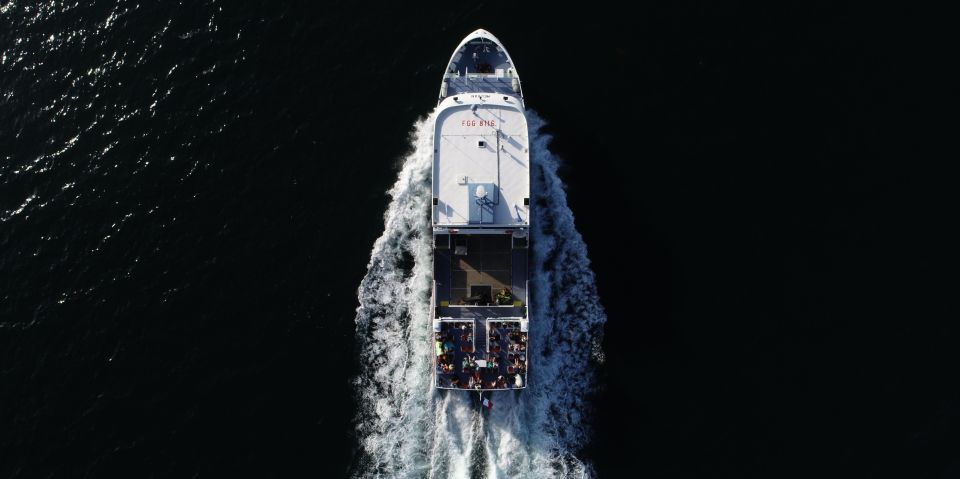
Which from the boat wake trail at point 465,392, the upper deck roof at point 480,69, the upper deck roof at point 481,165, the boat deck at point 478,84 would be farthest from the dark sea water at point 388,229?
the upper deck roof at point 481,165

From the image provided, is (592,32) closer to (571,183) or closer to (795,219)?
(571,183)

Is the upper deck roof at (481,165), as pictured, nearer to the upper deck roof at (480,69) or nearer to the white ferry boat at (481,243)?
the white ferry boat at (481,243)

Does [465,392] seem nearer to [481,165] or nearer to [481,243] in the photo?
[481,243]

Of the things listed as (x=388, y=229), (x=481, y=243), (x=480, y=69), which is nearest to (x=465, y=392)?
(x=481, y=243)

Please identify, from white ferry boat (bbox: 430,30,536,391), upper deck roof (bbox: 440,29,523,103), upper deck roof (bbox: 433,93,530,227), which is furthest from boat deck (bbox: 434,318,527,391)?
upper deck roof (bbox: 440,29,523,103)

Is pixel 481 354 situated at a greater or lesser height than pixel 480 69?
lesser
